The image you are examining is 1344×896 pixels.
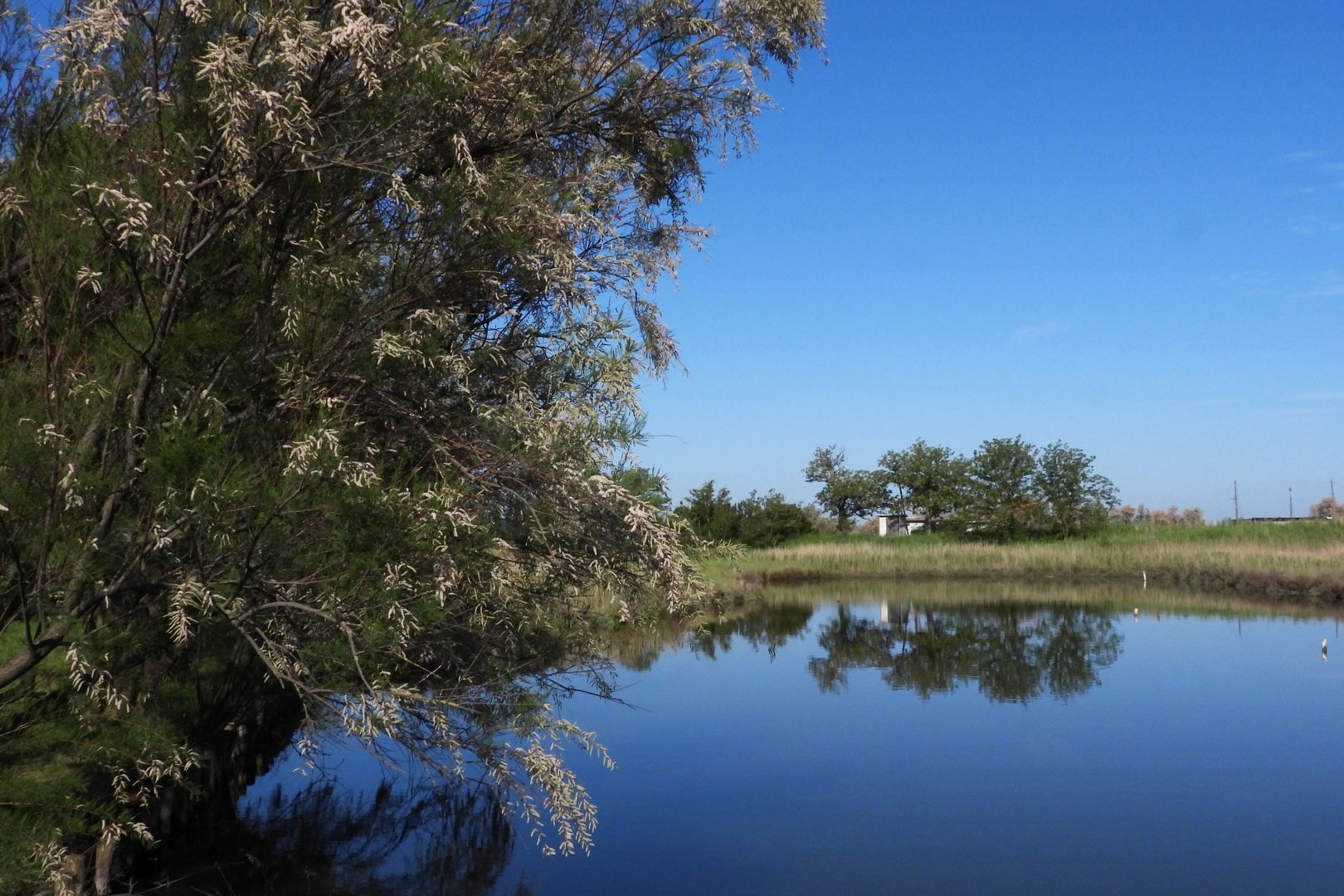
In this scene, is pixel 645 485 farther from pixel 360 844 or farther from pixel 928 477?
pixel 928 477

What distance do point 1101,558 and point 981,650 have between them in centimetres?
2296

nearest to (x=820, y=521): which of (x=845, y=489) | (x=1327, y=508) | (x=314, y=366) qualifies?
(x=845, y=489)

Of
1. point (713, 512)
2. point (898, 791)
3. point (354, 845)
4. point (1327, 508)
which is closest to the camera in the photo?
point (354, 845)

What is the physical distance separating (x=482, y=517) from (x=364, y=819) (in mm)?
4697

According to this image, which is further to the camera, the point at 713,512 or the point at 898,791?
the point at 713,512

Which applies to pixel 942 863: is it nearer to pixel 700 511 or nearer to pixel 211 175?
pixel 211 175

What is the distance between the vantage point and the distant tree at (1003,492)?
163ft

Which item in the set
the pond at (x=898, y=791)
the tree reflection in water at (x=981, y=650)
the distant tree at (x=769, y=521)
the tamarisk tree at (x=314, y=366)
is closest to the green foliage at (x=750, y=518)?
the distant tree at (x=769, y=521)

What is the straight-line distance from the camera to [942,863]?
9.73 metres

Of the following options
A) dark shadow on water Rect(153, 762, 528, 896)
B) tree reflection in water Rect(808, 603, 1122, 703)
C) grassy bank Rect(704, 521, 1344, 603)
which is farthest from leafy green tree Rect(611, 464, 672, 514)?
grassy bank Rect(704, 521, 1344, 603)

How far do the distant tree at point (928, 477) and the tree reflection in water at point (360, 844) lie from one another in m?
44.9

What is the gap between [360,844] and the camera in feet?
32.0

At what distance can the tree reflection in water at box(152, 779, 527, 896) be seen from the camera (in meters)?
8.61

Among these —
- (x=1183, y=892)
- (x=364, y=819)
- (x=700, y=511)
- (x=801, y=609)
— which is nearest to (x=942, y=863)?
(x=1183, y=892)
